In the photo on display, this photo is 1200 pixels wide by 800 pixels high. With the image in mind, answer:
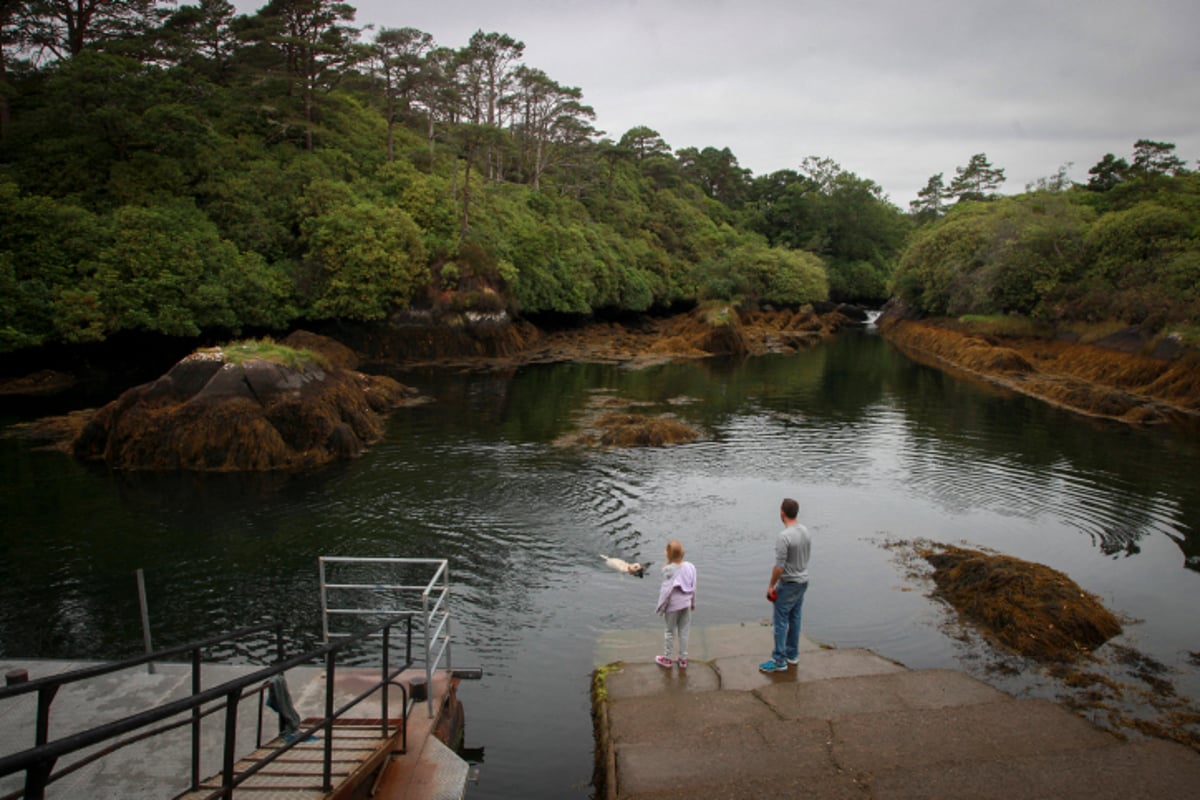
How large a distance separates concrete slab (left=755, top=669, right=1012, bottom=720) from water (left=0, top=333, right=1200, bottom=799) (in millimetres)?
1245

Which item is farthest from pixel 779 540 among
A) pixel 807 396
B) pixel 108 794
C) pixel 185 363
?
pixel 807 396

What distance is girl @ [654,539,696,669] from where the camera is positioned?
9281 millimetres

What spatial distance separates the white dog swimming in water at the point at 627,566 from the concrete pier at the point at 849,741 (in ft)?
12.5

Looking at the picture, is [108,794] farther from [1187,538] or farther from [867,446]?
[867,446]

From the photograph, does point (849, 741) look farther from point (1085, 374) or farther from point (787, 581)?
point (1085, 374)

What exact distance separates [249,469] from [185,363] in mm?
4156

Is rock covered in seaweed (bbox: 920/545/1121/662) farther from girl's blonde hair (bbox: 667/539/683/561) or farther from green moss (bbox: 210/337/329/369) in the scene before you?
green moss (bbox: 210/337/329/369)

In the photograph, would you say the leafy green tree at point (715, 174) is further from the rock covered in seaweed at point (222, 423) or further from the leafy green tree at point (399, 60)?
the rock covered in seaweed at point (222, 423)

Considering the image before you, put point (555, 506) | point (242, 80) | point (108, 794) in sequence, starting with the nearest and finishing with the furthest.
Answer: point (108, 794) < point (555, 506) < point (242, 80)

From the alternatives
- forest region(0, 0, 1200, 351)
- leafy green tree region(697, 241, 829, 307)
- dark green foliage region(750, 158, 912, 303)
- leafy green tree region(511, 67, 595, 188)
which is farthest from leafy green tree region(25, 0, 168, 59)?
dark green foliage region(750, 158, 912, 303)

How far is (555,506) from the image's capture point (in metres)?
17.1

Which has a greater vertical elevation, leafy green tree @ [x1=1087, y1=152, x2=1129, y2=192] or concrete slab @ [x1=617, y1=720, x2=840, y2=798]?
leafy green tree @ [x1=1087, y1=152, x2=1129, y2=192]

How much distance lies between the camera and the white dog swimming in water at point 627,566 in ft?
44.3

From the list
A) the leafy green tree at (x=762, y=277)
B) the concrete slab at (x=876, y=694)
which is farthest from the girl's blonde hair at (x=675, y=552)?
the leafy green tree at (x=762, y=277)
